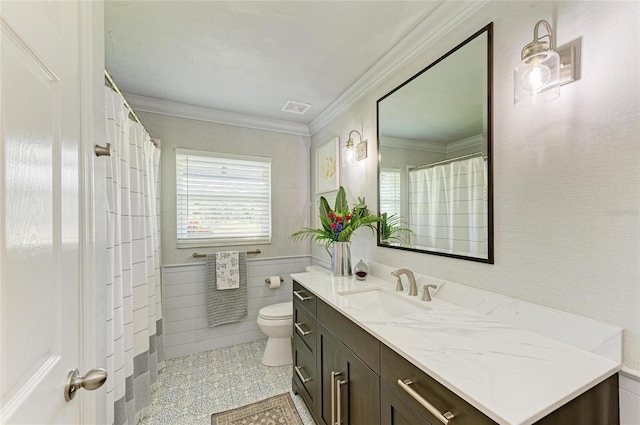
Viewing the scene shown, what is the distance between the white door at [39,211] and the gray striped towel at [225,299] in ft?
6.58

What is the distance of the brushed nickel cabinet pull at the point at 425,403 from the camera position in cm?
75

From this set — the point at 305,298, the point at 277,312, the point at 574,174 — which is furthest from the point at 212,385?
the point at 574,174

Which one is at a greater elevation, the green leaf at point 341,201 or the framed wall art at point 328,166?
the framed wall art at point 328,166

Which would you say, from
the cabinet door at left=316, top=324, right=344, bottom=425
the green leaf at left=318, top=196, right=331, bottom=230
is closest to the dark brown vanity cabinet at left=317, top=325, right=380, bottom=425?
the cabinet door at left=316, top=324, right=344, bottom=425

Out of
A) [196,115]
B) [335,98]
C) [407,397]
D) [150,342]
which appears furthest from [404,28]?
[150,342]

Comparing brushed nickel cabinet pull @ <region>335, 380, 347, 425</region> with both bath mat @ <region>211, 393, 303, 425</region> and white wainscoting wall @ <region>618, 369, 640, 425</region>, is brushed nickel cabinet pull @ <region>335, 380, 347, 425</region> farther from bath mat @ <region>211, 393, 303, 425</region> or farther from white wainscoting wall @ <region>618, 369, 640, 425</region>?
white wainscoting wall @ <region>618, 369, 640, 425</region>

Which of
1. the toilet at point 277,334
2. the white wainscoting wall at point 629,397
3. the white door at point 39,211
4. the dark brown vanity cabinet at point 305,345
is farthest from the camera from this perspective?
the toilet at point 277,334

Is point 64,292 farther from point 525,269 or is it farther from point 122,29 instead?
point 122,29

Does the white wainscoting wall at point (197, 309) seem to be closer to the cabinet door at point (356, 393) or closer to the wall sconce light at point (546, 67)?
the cabinet door at point (356, 393)

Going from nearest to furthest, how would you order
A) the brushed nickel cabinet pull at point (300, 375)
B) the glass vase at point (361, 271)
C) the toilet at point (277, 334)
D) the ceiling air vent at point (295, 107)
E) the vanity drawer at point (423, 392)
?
the vanity drawer at point (423, 392) → the brushed nickel cabinet pull at point (300, 375) → the glass vase at point (361, 271) → the toilet at point (277, 334) → the ceiling air vent at point (295, 107)

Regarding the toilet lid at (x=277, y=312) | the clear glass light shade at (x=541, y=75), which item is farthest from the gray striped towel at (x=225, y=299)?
the clear glass light shade at (x=541, y=75)

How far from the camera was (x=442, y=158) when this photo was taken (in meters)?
1.51

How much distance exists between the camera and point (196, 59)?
6.02 feet

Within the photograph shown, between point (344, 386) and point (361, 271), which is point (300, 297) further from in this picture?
point (344, 386)
